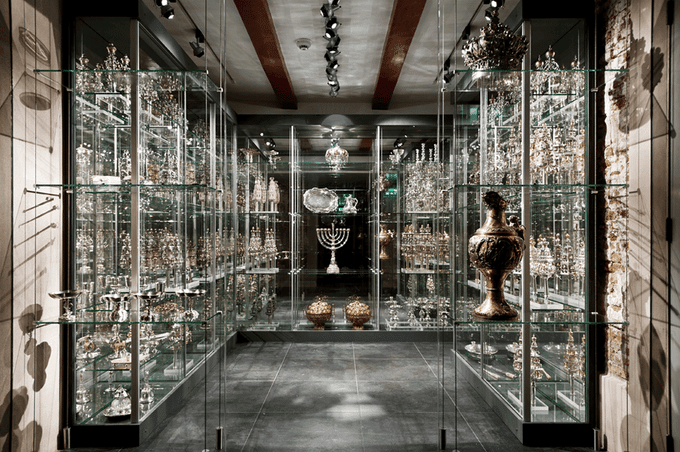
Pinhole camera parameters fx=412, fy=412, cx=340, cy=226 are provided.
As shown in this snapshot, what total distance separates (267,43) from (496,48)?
226 centimetres

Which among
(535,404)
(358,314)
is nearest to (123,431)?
(535,404)

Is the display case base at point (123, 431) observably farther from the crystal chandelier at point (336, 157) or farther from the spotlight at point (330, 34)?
the crystal chandelier at point (336, 157)

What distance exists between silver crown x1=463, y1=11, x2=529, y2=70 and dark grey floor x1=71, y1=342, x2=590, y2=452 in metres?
1.87

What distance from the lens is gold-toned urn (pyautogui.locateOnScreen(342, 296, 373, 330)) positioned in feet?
16.8

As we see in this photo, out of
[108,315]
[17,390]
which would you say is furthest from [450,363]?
[17,390]

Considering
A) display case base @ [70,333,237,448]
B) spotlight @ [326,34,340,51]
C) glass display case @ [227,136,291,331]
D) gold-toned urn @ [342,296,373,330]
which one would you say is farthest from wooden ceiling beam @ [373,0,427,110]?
display case base @ [70,333,237,448]

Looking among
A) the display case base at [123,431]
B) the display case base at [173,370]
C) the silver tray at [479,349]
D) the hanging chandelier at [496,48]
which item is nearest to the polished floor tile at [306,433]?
the display case base at [123,431]

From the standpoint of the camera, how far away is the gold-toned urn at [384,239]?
5.24 m

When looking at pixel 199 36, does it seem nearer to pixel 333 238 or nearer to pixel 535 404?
pixel 333 238

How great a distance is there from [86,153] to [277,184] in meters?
2.78

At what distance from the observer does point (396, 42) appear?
3.76 metres

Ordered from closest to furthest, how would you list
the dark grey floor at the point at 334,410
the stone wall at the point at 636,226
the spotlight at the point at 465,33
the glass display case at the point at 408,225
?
the stone wall at the point at 636,226, the dark grey floor at the point at 334,410, the spotlight at the point at 465,33, the glass display case at the point at 408,225

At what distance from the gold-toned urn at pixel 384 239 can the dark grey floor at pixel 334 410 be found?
129 cm

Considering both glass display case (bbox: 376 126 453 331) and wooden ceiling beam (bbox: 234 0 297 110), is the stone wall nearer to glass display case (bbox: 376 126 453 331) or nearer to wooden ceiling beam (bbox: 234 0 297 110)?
wooden ceiling beam (bbox: 234 0 297 110)
